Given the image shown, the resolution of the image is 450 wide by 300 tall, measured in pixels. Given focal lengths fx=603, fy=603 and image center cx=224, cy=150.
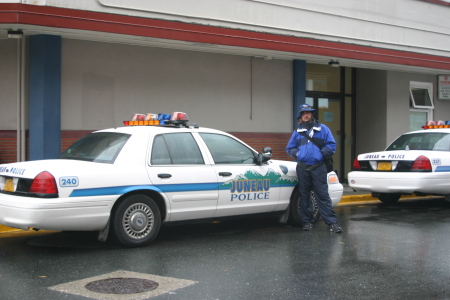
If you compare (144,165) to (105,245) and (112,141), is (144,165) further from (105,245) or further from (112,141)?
(105,245)

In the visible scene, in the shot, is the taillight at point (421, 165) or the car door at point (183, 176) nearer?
the car door at point (183, 176)

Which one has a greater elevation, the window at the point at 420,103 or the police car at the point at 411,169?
the window at the point at 420,103

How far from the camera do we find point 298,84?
1373 cm

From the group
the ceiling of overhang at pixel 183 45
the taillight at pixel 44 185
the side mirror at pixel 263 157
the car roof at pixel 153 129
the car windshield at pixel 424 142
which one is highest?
the ceiling of overhang at pixel 183 45

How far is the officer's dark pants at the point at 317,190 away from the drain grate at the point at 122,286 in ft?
11.3

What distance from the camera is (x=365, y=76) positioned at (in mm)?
16391

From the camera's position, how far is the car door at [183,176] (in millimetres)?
7297

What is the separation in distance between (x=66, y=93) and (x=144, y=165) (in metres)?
4.07

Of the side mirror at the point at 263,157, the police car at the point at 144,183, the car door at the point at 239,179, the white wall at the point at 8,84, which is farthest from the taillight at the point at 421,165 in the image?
the white wall at the point at 8,84

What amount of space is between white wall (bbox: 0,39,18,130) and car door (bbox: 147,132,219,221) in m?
3.98

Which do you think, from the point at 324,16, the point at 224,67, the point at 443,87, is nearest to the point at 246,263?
the point at 224,67

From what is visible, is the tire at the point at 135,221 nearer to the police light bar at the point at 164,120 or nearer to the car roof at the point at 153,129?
the car roof at the point at 153,129

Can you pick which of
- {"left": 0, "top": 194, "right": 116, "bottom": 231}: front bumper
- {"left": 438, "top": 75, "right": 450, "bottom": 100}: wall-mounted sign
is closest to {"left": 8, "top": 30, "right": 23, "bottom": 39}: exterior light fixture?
{"left": 0, "top": 194, "right": 116, "bottom": 231}: front bumper

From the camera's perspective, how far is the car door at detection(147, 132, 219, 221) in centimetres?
730
